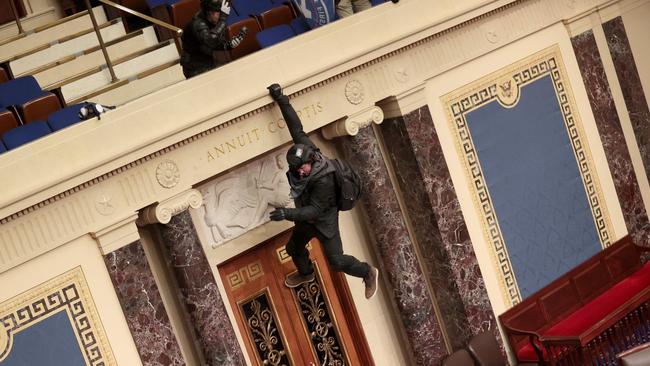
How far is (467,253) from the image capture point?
9.32m

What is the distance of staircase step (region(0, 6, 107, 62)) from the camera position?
10.1 m

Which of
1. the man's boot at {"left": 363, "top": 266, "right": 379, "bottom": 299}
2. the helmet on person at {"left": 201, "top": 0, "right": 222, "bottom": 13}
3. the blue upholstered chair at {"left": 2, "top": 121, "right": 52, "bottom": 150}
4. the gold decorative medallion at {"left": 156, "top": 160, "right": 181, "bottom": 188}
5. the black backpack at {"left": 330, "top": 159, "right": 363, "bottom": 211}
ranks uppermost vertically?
the helmet on person at {"left": 201, "top": 0, "right": 222, "bottom": 13}

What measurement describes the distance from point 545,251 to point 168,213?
3.71 meters

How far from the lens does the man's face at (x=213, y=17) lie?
853 centimetres

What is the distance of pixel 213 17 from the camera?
8555 mm

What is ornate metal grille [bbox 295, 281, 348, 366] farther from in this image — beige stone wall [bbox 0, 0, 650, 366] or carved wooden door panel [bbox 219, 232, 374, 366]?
beige stone wall [bbox 0, 0, 650, 366]

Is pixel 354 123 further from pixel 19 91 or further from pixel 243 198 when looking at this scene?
pixel 19 91

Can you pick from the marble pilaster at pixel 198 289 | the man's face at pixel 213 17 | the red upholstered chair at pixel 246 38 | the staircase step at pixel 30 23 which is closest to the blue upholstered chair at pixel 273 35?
the red upholstered chair at pixel 246 38

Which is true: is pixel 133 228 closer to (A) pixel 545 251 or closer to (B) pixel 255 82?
(B) pixel 255 82

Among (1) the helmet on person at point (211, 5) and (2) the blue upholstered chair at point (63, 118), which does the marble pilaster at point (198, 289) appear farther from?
(1) the helmet on person at point (211, 5)

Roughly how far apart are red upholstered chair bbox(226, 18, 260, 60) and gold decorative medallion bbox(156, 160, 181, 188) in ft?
6.47

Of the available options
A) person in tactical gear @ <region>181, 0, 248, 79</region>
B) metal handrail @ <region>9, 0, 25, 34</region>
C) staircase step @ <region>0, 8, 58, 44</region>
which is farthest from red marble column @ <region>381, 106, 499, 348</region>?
staircase step @ <region>0, 8, 58, 44</region>

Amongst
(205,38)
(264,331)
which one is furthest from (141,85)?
(264,331)

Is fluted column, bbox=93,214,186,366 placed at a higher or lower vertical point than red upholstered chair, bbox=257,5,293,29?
lower
